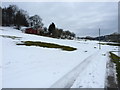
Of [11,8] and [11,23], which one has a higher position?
[11,8]

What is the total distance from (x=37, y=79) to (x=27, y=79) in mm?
451

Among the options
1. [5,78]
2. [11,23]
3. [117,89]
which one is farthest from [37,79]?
[11,23]

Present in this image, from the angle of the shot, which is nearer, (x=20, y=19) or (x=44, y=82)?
(x=44, y=82)

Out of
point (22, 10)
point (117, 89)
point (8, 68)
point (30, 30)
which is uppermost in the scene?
point (22, 10)

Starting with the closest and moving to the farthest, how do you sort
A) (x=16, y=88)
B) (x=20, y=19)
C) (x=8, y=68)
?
1. (x=16, y=88)
2. (x=8, y=68)
3. (x=20, y=19)

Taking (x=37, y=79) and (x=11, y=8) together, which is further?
(x=11, y=8)

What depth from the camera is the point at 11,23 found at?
221ft

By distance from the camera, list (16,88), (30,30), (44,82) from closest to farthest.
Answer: (16,88) → (44,82) → (30,30)

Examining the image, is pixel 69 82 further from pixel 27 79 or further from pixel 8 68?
pixel 8 68

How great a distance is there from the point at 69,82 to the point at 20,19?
64.4 m

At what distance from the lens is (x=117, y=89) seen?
4691mm

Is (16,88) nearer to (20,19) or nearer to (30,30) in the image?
(30,30)

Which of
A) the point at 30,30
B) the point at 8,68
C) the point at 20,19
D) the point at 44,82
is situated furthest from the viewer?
the point at 20,19

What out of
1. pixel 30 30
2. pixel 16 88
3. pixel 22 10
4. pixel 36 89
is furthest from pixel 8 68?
pixel 22 10
